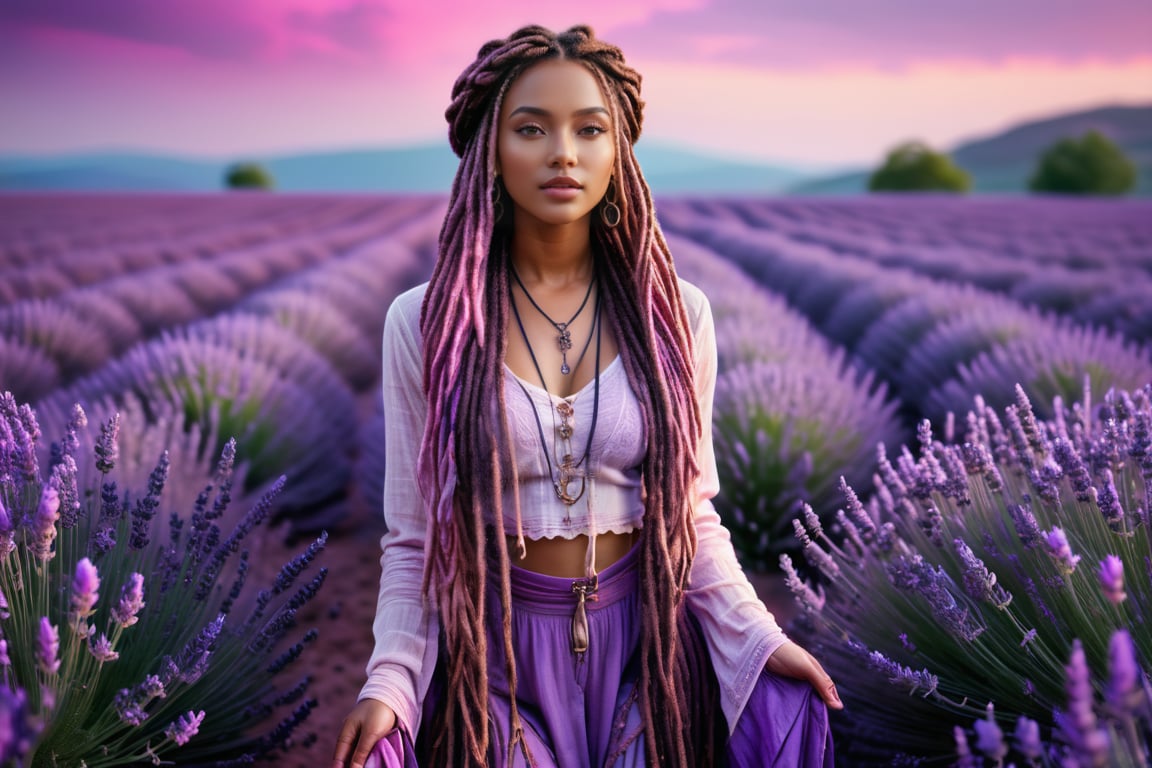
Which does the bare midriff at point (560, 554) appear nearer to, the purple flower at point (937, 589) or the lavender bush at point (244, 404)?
the purple flower at point (937, 589)

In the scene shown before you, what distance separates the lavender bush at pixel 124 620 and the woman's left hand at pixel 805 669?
0.81 m

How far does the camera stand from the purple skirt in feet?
5.28

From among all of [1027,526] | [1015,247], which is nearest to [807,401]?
[1027,526]

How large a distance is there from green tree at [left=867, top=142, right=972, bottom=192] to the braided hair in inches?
1994

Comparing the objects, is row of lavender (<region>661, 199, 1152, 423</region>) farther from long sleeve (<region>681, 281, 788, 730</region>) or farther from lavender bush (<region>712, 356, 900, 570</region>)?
long sleeve (<region>681, 281, 788, 730</region>)

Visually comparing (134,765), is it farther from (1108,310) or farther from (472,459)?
(1108,310)

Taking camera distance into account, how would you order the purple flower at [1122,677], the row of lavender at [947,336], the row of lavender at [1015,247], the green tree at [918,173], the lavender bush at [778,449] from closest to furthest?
1. the purple flower at [1122,677]
2. the lavender bush at [778,449]
3. the row of lavender at [947,336]
4. the row of lavender at [1015,247]
5. the green tree at [918,173]

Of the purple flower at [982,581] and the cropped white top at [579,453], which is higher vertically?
the cropped white top at [579,453]

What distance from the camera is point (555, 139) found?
5.10ft

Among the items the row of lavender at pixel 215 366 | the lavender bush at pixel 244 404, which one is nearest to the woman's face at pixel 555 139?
the row of lavender at pixel 215 366

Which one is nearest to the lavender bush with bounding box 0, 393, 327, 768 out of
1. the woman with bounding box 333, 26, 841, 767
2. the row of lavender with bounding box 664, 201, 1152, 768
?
the woman with bounding box 333, 26, 841, 767

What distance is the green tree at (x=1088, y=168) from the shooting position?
141 ft

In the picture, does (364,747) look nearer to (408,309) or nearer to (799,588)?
(408,309)

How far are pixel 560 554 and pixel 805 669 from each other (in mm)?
454
